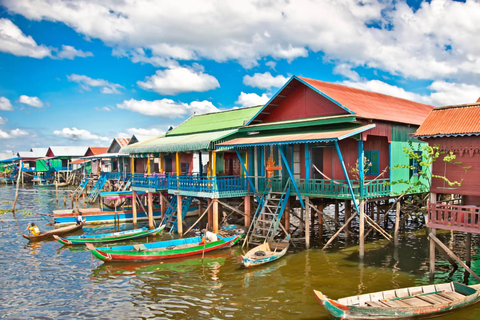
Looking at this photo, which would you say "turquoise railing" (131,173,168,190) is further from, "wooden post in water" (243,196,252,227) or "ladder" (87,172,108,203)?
"ladder" (87,172,108,203)

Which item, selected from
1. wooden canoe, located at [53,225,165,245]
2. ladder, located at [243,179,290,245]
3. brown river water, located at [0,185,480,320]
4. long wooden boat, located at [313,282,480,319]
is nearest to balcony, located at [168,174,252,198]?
ladder, located at [243,179,290,245]

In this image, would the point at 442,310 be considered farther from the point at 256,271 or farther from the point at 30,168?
the point at 30,168

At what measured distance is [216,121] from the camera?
30328 millimetres

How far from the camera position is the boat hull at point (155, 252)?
Answer: 18.2 meters

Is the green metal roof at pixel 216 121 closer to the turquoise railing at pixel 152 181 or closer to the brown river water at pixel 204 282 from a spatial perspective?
the turquoise railing at pixel 152 181

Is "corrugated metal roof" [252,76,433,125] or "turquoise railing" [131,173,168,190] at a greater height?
"corrugated metal roof" [252,76,433,125]

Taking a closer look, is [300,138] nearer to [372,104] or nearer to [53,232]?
[372,104]

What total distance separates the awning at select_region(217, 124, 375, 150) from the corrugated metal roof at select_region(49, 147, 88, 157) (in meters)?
53.2

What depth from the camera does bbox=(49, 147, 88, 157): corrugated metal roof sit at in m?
67.8

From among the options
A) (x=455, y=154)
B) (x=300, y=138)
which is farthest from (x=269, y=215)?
(x=455, y=154)

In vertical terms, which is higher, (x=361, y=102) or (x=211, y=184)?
(x=361, y=102)

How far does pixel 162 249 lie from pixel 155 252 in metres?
0.41

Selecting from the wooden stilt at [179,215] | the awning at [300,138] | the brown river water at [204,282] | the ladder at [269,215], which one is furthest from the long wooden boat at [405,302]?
the wooden stilt at [179,215]

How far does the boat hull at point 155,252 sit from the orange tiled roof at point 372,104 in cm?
939
